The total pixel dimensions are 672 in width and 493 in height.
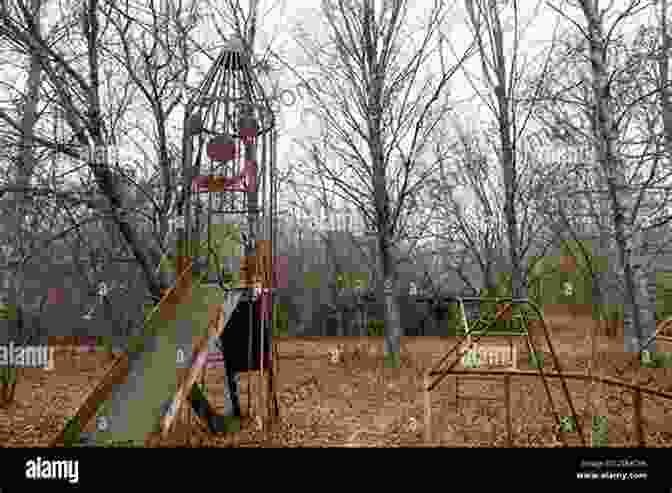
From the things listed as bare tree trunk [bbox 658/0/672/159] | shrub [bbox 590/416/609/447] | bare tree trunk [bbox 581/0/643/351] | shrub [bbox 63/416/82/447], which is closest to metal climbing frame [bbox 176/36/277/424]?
shrub [bbox 63/416/82/447]

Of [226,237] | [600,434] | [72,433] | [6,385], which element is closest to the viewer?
[72,433]

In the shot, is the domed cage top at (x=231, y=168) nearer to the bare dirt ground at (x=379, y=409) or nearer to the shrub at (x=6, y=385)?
the bare dirt ground at (x=379, y=409)

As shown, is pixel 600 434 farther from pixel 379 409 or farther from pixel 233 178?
pixel 233 178

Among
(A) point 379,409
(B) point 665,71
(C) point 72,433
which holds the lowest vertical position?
(A) point 379,409

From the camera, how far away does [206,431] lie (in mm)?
6160

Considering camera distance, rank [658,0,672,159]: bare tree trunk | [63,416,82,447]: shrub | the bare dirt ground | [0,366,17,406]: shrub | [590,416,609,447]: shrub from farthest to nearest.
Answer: [658,0,672,159]: bare tree trunk < [0,366,17,406]: shrub < the bare dirt ground < [590,416,609,447]: shrub < [63,416,82,447]: shrub

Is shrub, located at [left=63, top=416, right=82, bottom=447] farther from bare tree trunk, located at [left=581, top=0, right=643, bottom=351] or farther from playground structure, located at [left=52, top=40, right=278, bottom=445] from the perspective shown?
bare tree trunk, located at [left=581, top=0, right=643, bottom=351]

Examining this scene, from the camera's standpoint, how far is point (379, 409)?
745 cm

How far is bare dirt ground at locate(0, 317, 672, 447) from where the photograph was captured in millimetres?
5766

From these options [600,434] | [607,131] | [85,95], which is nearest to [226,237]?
[85,95]

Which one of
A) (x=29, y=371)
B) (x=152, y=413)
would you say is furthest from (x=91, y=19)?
(x=29, y=371)

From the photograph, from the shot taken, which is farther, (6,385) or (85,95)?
(6,385)

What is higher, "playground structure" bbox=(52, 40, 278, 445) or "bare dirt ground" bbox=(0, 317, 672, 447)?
"playground structure" bbox=(52, 40, 278, 445)
